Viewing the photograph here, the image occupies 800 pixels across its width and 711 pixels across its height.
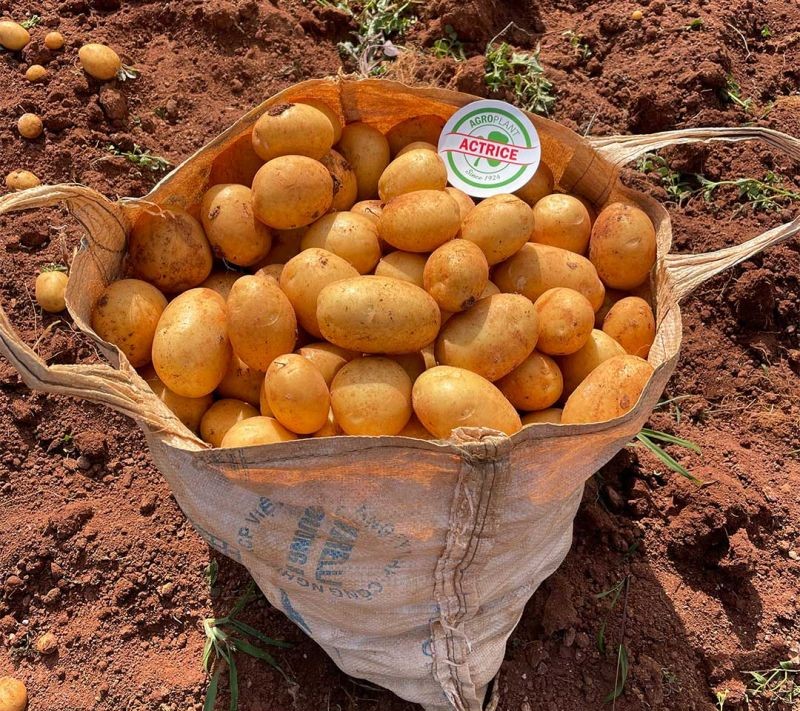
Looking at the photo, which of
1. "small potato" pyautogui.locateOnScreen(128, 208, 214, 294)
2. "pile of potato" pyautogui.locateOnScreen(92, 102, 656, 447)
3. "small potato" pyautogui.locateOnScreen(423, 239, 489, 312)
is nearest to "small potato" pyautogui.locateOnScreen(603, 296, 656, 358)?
"pile of potato" pyautogui.locateOnScreen(92, 102, 656, 447)

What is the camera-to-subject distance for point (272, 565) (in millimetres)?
1634

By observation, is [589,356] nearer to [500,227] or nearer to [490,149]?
[500,227]

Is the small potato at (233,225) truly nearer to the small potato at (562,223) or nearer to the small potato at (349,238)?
the small potato at (349,238)

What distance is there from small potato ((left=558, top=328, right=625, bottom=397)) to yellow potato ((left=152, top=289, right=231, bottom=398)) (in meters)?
0.99

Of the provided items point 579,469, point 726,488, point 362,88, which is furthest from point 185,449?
point 726,488

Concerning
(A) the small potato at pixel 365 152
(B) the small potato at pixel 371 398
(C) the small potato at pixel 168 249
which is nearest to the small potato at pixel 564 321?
(B) the small potato at pixel 371 398

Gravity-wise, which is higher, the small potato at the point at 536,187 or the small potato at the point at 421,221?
the small potato at the point at 421,221

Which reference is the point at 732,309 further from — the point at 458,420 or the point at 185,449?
the point at 185,449

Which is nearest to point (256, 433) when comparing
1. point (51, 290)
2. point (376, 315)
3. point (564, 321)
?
point (376, 315)

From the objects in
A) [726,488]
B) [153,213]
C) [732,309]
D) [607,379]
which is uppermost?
[153,213]

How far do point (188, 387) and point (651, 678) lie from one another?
5.53 ft

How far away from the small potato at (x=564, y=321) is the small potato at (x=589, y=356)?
0.21 ft

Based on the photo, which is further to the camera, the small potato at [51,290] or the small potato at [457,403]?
the small potato at [51,290]

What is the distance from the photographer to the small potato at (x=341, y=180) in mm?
2051
